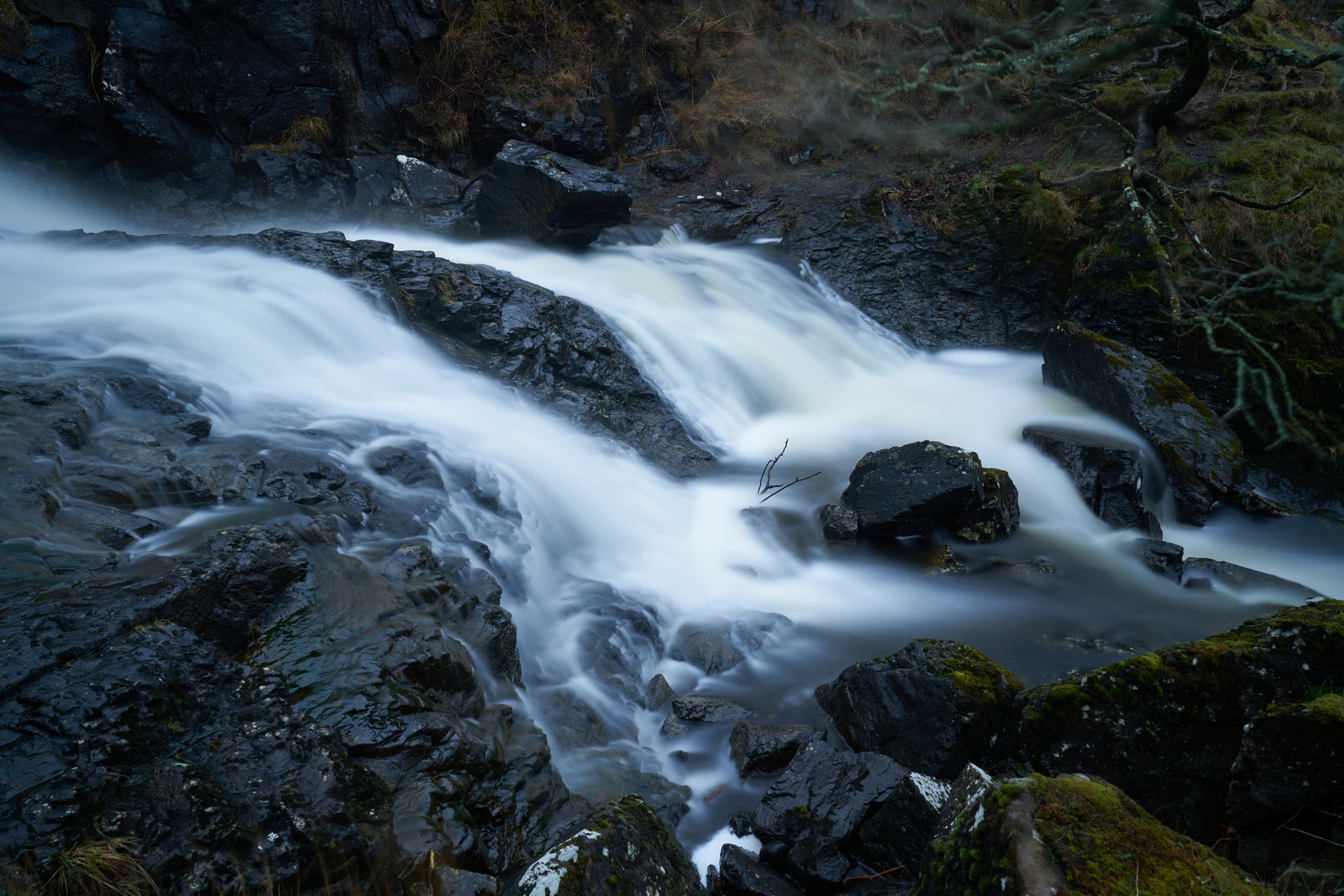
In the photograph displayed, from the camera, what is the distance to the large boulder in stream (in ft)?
7.44

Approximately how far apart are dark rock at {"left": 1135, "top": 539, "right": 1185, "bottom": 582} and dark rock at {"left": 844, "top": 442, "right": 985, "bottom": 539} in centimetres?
140

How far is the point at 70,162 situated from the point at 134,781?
38.5ft

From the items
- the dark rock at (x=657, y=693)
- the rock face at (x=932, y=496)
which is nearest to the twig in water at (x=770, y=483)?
the rock face at (x=932, y=496)

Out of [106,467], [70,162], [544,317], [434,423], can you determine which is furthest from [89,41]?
[106,467]

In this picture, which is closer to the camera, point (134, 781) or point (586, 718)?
point (134, 781)

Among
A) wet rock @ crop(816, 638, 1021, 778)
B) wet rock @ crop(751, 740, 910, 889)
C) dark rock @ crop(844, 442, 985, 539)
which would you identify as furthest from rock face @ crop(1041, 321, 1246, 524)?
wet rock @ crop(751, 740, 910, 889)

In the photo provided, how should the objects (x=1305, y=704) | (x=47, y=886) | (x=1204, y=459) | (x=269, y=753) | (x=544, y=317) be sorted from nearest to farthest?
(x=47, y=886) < (x=1305, y=704) < (x=269, y=753) < (x=1204, y=459) < (x=544, y=317)

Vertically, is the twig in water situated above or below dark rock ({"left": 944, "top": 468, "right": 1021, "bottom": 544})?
below

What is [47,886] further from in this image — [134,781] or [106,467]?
[106,467]

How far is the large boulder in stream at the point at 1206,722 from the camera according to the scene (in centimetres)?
227

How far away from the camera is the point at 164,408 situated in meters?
5.02

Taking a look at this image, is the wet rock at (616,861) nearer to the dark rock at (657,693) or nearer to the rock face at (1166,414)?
the dark rock at (657,693)

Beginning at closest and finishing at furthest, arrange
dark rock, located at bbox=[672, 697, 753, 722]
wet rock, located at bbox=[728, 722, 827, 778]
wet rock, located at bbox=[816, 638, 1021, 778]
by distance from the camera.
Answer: wet rock, located at bbox=[816, 638, 1021, 778]
wet rock, located at bbox=[728, 722, 827, 778]
dark rock, located at bbox=[672, 697, 753, 722]

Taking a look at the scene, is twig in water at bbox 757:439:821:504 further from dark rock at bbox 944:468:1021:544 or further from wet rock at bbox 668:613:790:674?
wet rock at bbox 668:613:790:674
